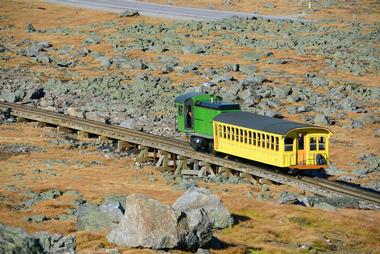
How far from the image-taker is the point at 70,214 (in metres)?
35.5

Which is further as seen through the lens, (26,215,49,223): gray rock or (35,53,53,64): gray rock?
(35,53,53,64): gray rock

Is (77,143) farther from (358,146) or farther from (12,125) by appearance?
(358,146)

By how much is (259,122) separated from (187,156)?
26.9 feet

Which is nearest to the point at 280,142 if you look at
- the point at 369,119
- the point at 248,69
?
the point at 369,119

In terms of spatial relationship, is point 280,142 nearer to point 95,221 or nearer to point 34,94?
point 95,221

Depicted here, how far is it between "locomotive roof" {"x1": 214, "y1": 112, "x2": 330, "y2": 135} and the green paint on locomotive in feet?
3.71

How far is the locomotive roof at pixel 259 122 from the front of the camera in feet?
133

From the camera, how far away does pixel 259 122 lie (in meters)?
42.4

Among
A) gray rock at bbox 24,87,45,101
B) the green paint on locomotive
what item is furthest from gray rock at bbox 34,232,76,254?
gray rock at bbox 24,87,45,101

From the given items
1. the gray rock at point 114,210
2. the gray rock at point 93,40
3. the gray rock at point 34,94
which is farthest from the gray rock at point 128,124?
the gray rock at point 93,40

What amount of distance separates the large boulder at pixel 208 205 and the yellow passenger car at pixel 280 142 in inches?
310

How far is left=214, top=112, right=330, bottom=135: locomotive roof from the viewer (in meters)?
40.4

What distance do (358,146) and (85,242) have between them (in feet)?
117

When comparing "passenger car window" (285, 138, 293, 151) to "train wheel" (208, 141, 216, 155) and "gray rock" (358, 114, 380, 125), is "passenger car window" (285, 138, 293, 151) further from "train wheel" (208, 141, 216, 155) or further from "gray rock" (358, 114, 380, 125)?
"gray rock" (358, 114, 380, 125)
